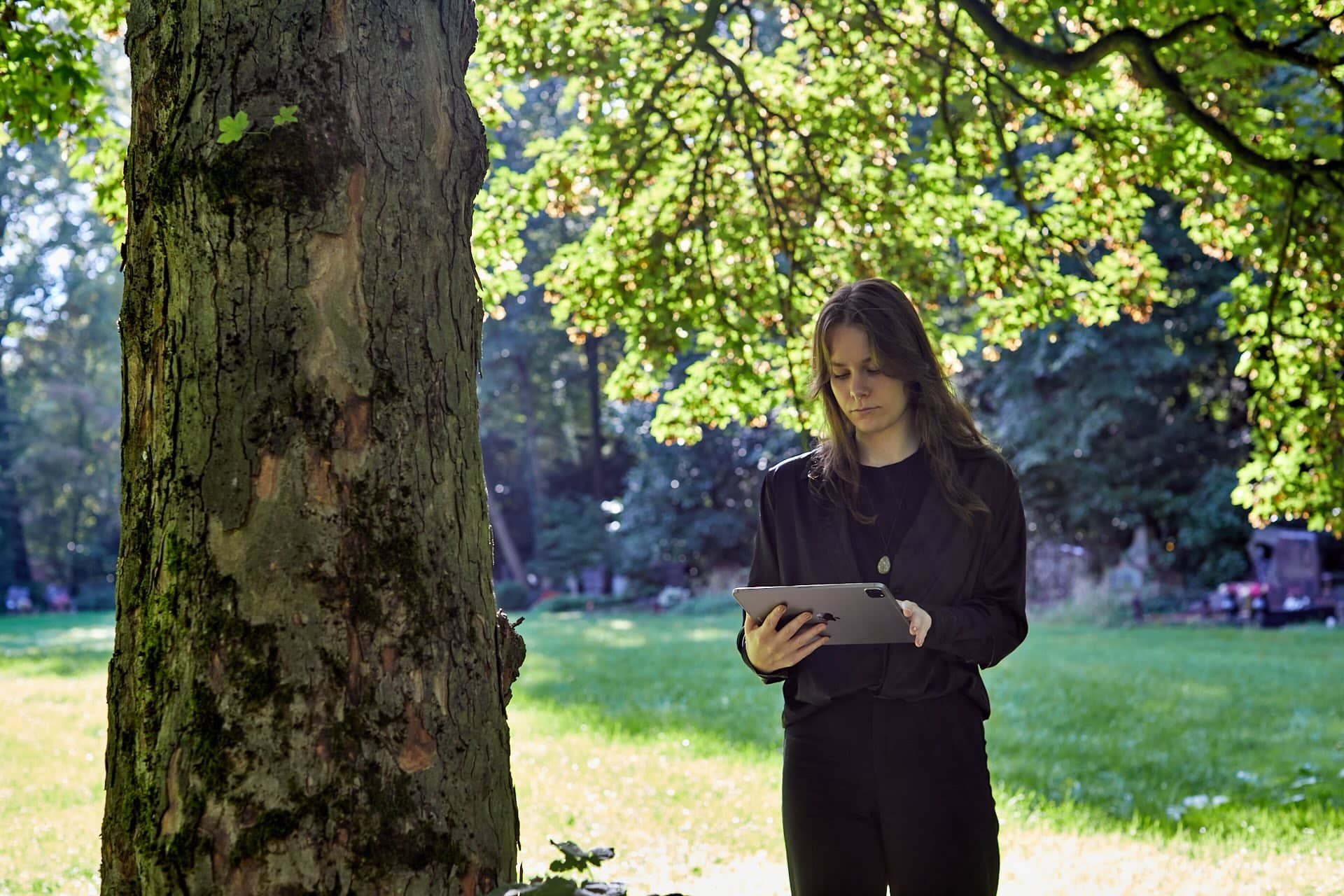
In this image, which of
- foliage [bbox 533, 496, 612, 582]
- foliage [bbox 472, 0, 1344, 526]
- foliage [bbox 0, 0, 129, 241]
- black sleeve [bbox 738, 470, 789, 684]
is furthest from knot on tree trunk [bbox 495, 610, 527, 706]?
foliage [bbox 533, 496, 612, 582]

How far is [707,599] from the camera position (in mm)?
27812

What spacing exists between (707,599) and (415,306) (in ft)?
84.1

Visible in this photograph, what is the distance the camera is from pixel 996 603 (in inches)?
113

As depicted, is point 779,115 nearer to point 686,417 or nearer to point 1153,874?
point 686,417

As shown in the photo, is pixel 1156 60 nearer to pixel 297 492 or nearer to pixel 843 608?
pixel 843 608

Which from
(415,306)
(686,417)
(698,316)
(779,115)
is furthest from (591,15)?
(415,306)

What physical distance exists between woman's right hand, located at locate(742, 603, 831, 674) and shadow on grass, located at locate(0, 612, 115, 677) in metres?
8.80

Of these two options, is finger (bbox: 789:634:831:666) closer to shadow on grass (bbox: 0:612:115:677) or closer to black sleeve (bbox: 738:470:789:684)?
black sleeve (bbox: 738:470:789:684)

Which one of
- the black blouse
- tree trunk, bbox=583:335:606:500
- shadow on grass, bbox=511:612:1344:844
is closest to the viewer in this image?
the black blouse

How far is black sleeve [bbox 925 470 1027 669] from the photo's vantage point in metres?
2.76

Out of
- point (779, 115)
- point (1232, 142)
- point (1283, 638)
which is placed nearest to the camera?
point (1232, 142)

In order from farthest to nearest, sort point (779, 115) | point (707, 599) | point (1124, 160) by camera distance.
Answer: point (707, 599) → point (1124, 160) → point (779, 115)

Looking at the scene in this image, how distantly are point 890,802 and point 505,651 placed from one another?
0.91m

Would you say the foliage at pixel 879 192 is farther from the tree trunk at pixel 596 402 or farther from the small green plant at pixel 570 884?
the tree trunk at pixel 596 402
